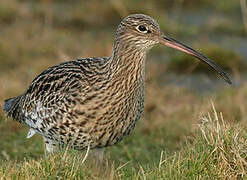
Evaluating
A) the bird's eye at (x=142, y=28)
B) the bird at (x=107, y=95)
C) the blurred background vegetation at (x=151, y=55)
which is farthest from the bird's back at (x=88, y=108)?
the blurred background vegetation at (x=151, y=55)

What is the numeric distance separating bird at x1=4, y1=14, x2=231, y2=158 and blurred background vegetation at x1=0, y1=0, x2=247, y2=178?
1.07 metres

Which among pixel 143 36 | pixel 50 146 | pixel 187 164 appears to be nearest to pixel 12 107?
pixel 50 146

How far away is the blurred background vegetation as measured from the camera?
8234 millimetres

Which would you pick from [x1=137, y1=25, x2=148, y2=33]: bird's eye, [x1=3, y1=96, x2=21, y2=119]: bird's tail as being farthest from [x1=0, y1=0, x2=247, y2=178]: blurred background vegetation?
[x1=137, y1=25, x2=148, y2=33]: bird's eye

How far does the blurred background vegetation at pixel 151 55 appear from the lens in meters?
8.23

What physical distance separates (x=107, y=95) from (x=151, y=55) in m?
6.37

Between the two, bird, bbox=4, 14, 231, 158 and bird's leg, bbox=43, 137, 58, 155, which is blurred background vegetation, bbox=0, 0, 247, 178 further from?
bird, bbox=4, 14, 231, 158

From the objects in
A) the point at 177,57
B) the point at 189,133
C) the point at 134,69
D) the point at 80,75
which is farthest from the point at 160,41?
the point at 177,57

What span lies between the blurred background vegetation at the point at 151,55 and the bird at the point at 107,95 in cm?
107

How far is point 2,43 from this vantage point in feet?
39.0

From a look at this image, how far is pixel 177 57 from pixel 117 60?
5.61 metres

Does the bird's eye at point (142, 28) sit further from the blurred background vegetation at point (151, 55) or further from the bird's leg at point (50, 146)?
the bird's leg at point (50, 146)

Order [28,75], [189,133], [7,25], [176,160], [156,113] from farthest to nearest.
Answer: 1. [7,25]
2. [28,75]
3. [156,113]
4. [189,133]
5. [176,160]

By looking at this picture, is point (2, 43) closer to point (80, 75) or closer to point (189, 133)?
point (189, 133)
